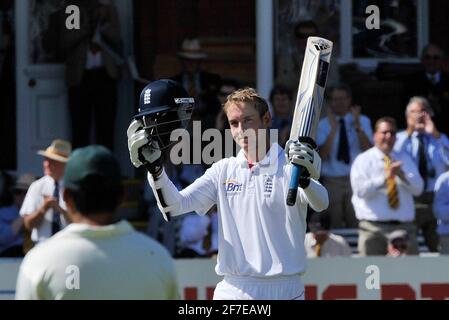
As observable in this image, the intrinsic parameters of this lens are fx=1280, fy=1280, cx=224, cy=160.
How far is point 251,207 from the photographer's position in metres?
6.03

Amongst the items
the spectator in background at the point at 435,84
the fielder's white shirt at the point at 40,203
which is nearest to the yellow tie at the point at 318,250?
the fielder's white shirt at the point at 40,203

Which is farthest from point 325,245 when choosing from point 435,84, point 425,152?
point 435,84

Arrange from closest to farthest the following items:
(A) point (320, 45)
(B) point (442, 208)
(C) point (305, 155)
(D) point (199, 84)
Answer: (C) point (305, 155) < (A) point (320, 45) < (B) point (442, 208) < (D) point (199, 84)

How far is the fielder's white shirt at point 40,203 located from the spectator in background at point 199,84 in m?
1.72

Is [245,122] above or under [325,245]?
above

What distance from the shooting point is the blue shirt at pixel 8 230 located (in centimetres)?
937

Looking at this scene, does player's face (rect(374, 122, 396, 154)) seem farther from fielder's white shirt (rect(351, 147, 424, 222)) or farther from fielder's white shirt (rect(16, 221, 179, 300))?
fielder's white shirt (rect(16, 221, 179, 300))

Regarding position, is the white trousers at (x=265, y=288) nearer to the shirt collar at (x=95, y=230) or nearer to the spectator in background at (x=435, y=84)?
the shirt collar at (x=95, y=230)

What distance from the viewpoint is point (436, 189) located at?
31.3 ft

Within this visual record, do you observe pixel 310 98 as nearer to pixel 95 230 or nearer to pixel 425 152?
pixel 95 230

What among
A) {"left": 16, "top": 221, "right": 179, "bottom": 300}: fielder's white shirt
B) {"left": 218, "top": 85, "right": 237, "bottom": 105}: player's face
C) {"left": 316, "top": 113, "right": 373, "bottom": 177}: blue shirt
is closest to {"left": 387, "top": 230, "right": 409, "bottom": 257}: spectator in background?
{"left": 316, "top": 113, "right": 373, "bottom": 177}: blue shirt

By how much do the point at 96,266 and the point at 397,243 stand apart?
17.8 feet

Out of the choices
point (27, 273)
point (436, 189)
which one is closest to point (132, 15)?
point (436, 189)

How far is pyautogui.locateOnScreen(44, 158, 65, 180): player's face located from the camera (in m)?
9.06
